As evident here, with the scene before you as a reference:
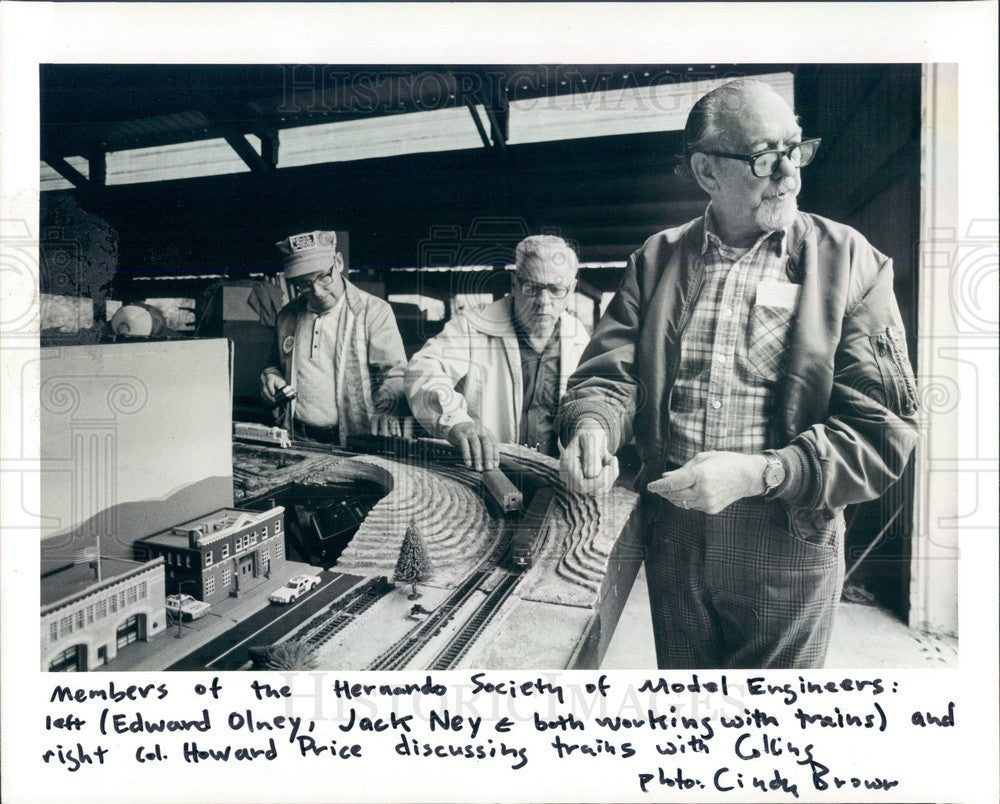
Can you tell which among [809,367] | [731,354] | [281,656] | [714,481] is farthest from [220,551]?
[809,367]

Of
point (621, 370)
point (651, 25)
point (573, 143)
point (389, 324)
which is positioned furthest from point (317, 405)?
point (651, 25)

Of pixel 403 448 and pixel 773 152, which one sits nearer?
pixel 773 152

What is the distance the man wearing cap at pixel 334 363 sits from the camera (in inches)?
86.7

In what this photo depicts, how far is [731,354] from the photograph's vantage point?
2096 millimetres

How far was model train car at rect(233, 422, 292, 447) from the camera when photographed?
2199 mm

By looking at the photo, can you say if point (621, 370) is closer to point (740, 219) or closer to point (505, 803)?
point (740, 219)

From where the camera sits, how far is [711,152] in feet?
6.89

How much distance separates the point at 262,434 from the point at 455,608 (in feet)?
2.57

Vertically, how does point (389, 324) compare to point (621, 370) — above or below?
above

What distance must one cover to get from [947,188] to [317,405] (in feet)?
6.49

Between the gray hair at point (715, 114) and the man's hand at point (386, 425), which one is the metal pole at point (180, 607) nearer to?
the man's hand at point (386, 425)

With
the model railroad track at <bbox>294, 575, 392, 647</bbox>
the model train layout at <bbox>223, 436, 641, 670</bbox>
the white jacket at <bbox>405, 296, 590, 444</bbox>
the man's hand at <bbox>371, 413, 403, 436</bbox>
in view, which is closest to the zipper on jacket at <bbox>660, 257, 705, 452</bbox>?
the white jacket at <bbox>405, 296, 590, 444</bbox>

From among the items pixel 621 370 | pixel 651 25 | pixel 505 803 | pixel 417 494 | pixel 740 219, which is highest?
pixel 651 25

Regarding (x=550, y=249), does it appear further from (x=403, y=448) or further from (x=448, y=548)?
(x=448, y=548)
